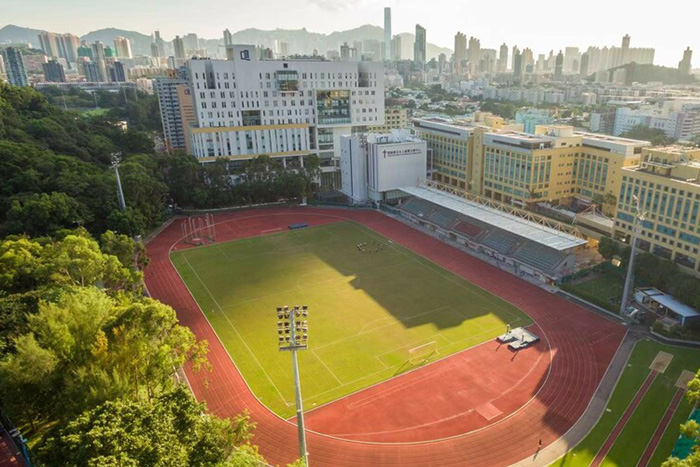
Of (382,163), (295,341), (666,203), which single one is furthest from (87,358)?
(382,163)

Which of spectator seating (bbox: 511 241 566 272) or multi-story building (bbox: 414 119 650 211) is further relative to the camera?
multi-story building (bbox: 414 119 650 211)

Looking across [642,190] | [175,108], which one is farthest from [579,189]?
[175,108]

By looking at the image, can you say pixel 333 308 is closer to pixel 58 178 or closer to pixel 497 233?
pixel 497 233

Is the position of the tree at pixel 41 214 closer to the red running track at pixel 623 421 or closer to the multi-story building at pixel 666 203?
the red running track at pixel 623 421

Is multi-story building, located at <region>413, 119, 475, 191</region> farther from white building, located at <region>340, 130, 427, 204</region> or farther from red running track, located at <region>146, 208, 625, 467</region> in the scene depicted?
red running track, located at <region>146, 208, 625, 467</region>

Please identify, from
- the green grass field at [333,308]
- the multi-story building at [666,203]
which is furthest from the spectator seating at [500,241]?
the multi-story building at [666,203]

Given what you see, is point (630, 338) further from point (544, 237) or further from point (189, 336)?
point (189, 336)

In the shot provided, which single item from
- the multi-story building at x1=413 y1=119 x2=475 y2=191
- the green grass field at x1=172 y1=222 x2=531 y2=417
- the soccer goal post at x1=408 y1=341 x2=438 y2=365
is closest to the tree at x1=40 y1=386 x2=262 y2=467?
the green grass field at x1=172 y1=222 x2=531 y2=417
